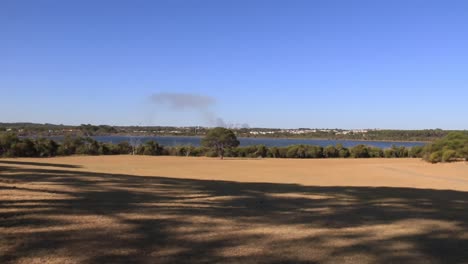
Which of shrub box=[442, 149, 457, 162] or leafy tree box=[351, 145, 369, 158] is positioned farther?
leafy tree box=[351, 145, 369, 158]

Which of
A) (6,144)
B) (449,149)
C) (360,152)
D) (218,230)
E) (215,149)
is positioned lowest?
(215,149)

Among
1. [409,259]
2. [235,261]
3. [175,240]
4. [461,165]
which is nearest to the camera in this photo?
[235,261]

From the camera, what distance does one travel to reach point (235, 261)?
6910 millimetres

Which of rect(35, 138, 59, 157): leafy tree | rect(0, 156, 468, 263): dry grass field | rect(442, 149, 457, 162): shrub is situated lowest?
rect(35, 138, 59, 157): leafy tree

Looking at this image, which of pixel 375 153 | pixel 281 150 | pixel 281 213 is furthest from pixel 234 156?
pixel 281 213

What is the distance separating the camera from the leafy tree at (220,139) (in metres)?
68.1

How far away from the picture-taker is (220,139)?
6850 cm

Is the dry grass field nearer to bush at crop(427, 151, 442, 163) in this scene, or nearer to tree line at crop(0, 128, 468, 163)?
bush at crop(427, 151, 442, 163)

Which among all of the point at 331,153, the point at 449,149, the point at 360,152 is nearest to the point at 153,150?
the point at 331,153

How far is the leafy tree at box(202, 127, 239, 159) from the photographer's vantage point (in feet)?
224

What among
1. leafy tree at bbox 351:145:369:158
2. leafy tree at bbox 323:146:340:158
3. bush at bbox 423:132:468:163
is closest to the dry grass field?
bush at bbox 423:132:468:163

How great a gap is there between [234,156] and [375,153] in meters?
22.6

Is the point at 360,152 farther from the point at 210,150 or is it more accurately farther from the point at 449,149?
the point at 449,149

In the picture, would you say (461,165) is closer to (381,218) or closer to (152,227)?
(381,218)
